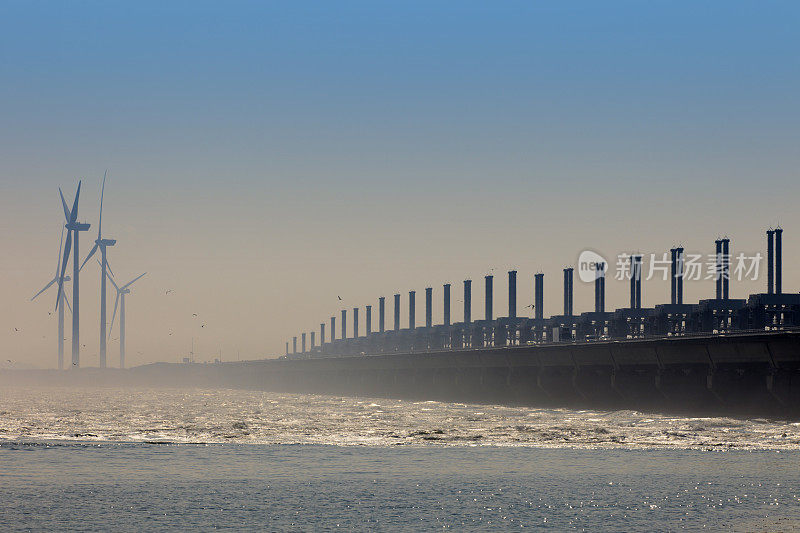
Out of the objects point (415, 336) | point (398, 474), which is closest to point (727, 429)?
point (398, 474)

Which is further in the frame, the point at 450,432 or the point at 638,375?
the point at 638,375

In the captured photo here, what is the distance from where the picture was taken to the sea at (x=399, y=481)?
20156 millimetres

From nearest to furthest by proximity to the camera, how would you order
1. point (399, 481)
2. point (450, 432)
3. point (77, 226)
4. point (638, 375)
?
1. point (399, 481)
2. point (450, 432)
3. point (638, 375)
4. point (77, 226)

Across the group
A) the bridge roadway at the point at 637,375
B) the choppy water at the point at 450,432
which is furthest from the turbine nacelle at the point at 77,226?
the choppy water at the point at 450,432

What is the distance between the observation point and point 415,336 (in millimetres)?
185500

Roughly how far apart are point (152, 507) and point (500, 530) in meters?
7.04

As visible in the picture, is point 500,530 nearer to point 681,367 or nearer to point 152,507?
point 152,507

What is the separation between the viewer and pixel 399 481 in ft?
87.1

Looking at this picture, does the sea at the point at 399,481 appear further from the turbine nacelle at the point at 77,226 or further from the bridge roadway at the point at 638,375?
the turbine nacelle at the point at 77,226

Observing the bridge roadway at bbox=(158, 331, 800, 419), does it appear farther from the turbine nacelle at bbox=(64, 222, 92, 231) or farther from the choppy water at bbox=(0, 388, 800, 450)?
the turbine nacelle at bbox=(64, 222, 92, 231)

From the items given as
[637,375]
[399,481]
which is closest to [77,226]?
[637,375]

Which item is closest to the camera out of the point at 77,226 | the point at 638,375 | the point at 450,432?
the point at 450,432

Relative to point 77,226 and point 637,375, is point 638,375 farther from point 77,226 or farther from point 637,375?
point 77,226

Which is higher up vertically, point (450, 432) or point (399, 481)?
point (399, 481)
